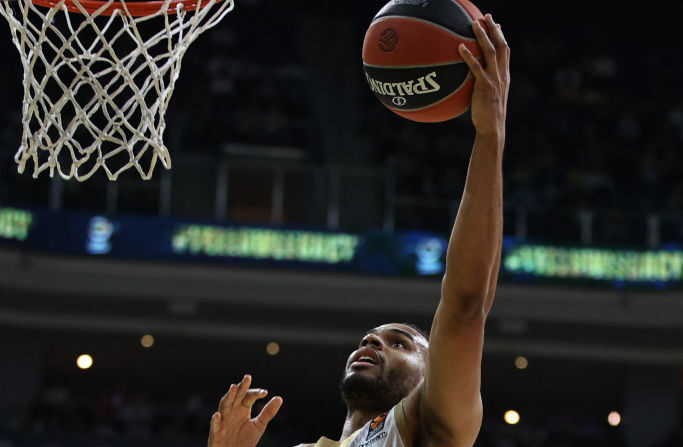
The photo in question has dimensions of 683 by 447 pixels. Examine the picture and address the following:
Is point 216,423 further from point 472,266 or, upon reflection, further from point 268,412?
point 472,266

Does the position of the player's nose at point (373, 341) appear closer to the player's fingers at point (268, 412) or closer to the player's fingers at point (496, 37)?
the player's fingers at point (268, 412)

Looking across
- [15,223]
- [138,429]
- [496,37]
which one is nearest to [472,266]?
[496,37]

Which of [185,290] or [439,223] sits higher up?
[439,223]

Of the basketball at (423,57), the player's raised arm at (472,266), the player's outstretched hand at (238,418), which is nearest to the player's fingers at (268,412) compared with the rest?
the player's outstretched hand at (238,418)

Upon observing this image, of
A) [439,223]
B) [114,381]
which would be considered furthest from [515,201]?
[114,381]

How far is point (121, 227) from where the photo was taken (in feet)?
Result: 35.1

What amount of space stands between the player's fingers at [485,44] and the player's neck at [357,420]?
103 cm

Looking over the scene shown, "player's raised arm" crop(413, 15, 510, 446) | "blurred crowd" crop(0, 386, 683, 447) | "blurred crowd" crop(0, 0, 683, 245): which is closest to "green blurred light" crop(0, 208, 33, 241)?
"blurred crowd" crop(0, 0, 683, 245)

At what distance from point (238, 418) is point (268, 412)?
0.25 ft

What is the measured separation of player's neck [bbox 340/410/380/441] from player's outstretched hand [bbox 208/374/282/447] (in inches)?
8.6

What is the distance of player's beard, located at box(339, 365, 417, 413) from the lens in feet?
8.66

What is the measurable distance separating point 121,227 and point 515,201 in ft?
14.3

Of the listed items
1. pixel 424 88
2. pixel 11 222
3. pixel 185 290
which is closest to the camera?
pixel 424 88

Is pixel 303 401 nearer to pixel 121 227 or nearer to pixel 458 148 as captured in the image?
pixel 458 148
